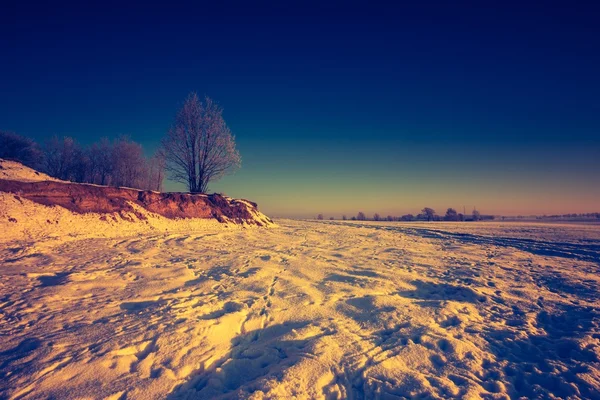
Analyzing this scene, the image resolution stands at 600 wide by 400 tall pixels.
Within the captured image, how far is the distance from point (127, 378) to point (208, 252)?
6.70m

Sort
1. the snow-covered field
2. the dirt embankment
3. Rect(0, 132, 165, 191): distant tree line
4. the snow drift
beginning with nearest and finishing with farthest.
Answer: the snow-covered field < the snow drift < the dirt embankment < Rect(0, 132, 165, 191): distant tree line

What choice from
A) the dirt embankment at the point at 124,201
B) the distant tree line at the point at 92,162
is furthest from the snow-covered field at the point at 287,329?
the distant tree line at the point at 92,162

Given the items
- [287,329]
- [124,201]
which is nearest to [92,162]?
[124,201]

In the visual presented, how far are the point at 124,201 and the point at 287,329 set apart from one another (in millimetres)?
13174

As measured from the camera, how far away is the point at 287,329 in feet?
14.1

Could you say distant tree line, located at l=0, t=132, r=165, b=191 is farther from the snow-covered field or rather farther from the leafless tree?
the snow-covered field

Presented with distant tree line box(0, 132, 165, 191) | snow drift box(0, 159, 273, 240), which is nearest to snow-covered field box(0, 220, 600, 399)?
snow drift box(0, 159, 273, 240)

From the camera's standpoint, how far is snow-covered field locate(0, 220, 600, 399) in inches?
119

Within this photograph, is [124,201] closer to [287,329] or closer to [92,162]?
[287,329]

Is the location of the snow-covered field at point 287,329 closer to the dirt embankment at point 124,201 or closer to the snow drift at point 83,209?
the snow drift at point 83,209

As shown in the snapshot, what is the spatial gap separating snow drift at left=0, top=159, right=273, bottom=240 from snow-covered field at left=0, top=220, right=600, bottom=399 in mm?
2756

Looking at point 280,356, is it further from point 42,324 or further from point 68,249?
point 68,249

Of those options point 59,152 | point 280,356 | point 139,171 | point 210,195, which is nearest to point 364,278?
point 280,356

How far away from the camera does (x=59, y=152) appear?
1380 inches
